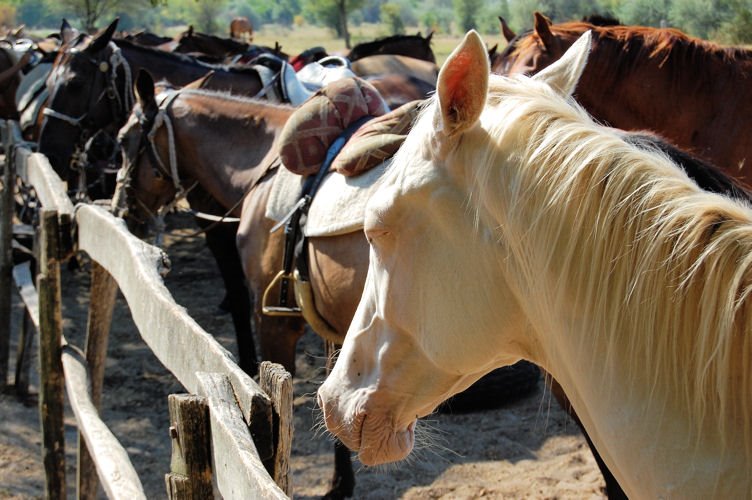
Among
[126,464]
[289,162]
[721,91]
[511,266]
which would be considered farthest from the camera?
[721,91]

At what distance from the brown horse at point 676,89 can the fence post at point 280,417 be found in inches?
115

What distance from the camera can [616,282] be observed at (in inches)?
48.9

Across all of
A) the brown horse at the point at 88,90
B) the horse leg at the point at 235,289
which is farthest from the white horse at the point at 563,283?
the brown horse at the point at 88,90

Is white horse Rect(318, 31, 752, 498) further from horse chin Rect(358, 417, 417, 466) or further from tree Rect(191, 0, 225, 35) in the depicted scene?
tree Rect(191, 0, 225, 35)

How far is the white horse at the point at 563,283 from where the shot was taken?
115 centimetres

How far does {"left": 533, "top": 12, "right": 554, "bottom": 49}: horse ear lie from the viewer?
4.16m

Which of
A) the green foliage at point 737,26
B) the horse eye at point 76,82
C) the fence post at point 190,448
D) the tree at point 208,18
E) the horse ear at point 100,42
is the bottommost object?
the tree at point 208,18

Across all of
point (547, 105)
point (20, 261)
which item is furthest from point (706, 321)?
point (20, 261)

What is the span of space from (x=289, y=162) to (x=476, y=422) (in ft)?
7.24

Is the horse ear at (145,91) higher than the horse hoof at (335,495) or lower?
higher

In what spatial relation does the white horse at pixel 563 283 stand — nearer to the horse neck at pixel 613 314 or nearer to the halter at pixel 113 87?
the horse neck at pixel 613 314

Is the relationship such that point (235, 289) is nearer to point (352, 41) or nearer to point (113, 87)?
point (113, 87)

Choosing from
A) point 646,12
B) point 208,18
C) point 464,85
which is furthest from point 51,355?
point 208,18

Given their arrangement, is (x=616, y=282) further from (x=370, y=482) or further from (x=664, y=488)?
(x=370, y=482)
